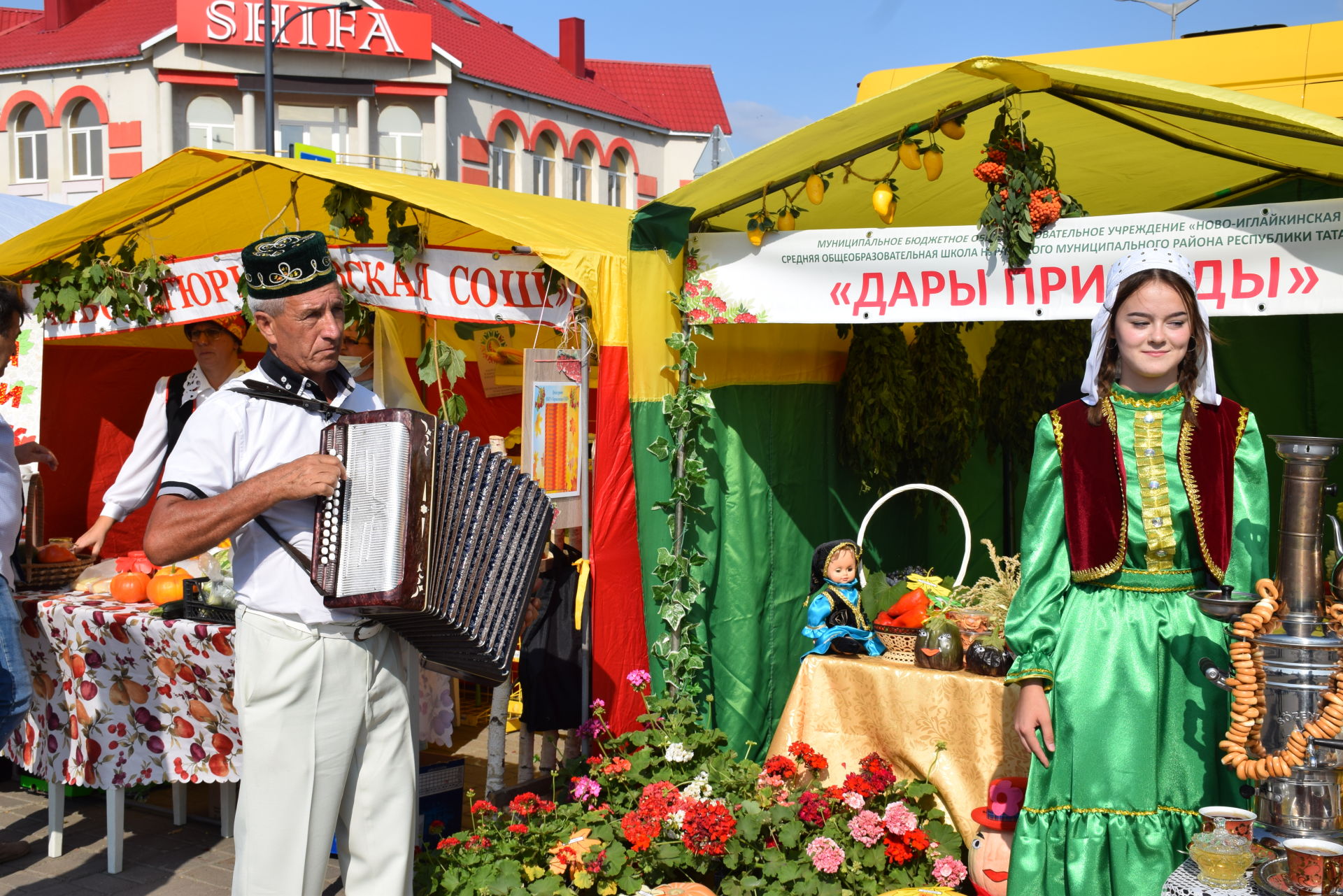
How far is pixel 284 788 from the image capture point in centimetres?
294

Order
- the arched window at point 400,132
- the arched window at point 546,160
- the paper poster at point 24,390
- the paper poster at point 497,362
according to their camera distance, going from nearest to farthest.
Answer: the paper poster at point 24,390 < the paper poster at point 497,362 < the arched window at point 400,132 < the arched window at point 546,160

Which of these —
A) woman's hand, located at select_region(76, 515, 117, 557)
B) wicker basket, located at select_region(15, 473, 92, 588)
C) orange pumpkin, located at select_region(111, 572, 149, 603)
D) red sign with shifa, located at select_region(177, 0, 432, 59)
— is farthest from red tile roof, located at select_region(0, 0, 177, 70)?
woman's hand, located at select_region(76, 515, 117, 557)

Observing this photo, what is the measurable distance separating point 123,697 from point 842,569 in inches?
117

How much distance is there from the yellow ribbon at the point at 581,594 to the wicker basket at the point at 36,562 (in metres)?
2.35

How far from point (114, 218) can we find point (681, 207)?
3.02 meters

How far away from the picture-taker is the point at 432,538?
296 cm

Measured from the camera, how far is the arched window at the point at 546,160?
3192 centimetres

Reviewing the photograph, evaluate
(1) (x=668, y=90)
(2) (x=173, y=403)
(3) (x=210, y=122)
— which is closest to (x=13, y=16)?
(3) (x=210, y=122)

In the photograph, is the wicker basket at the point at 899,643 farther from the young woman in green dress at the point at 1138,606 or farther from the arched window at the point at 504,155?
the arched window at the point at 504,155

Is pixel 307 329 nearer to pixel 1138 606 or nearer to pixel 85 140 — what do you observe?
pixel 1138 606

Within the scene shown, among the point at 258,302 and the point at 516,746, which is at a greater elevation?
the point at 258,302

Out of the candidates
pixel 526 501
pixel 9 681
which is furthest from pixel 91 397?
pixel 526 501

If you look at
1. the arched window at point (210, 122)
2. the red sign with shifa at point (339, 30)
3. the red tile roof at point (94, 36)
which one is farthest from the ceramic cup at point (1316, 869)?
the red tile roof at point (94, 36)

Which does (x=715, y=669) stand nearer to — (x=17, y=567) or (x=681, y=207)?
(x=681, y=207)
